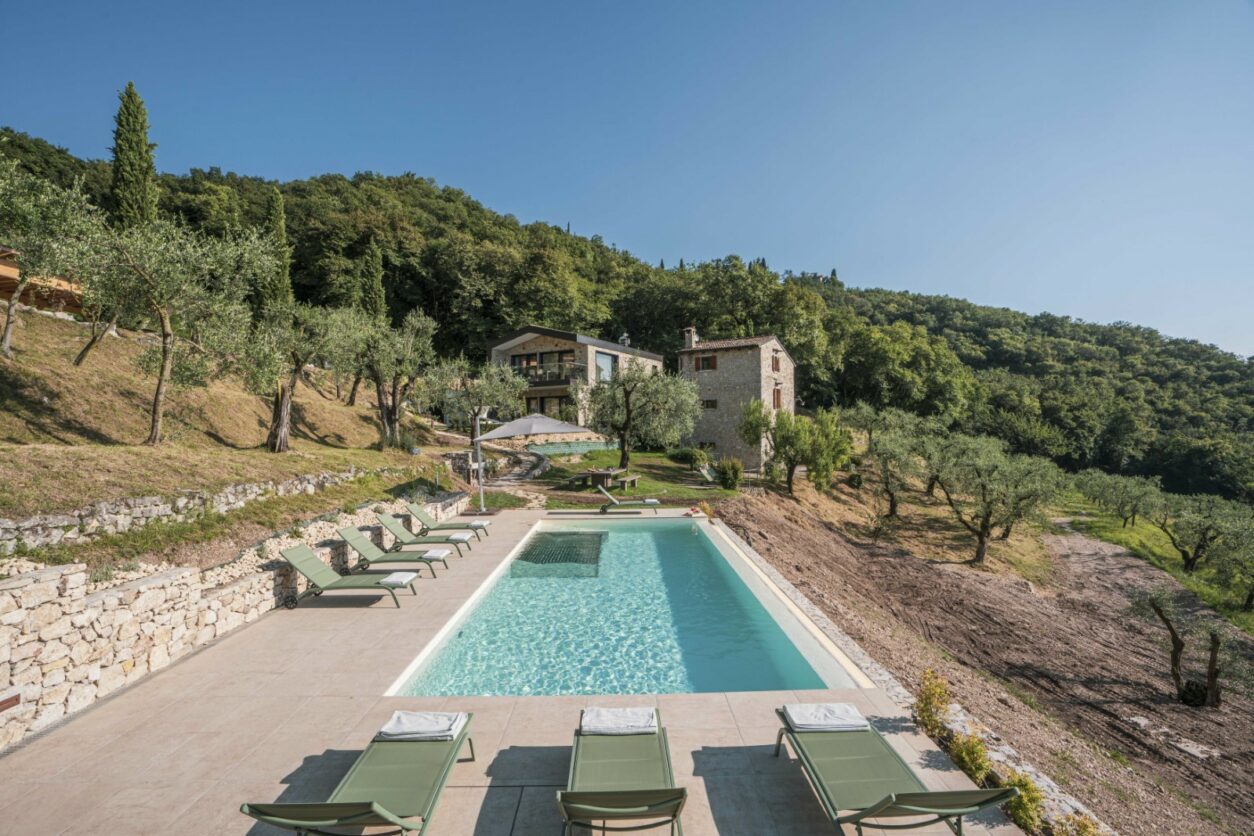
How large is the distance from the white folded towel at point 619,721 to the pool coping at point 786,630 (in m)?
2.61

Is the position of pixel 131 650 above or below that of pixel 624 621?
above

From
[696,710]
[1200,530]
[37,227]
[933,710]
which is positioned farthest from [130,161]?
[1200,530]

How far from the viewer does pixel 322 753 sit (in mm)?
4684

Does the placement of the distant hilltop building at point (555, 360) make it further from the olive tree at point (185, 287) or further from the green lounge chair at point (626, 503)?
the olive tree at point (185, 287)

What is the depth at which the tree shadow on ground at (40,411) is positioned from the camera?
12.8m

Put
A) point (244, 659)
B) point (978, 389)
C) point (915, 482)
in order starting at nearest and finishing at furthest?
1. point (244, 659)
2. point (915, 482)
3. point (978, 389)

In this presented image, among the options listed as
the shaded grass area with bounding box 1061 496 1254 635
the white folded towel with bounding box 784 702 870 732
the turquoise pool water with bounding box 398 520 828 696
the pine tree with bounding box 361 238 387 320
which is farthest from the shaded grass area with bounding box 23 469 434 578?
the shaded grass area with bounding box 1061 496 1254 635

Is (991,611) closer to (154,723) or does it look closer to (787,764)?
(787,764)

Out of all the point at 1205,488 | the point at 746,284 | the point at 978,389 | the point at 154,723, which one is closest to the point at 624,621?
the point at 154,723

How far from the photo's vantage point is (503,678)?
6.80 m

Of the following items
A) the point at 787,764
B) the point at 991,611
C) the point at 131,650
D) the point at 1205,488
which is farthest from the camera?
the point at 1205,488

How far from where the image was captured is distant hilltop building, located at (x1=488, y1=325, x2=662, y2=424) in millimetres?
34750

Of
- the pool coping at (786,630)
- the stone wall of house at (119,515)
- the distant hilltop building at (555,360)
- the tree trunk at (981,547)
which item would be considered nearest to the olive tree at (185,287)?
the stone wall of house at (119,515)

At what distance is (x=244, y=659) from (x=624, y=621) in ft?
17.3
